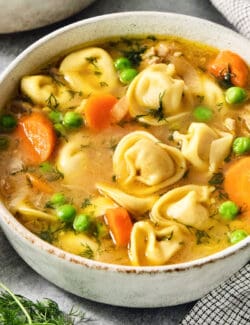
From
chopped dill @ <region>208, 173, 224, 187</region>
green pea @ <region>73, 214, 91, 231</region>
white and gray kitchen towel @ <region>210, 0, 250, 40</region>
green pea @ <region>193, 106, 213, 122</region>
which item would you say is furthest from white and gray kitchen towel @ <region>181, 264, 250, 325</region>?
white and gray kitchen towel @ <region>210, 0, 250, 40</region>

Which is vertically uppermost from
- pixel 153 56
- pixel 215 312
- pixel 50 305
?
pixel 153 56

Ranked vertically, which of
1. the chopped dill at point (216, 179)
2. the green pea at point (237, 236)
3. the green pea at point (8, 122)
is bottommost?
the green pea at point (237, 236)

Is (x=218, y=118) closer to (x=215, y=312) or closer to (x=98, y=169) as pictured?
(x=98, y=169)

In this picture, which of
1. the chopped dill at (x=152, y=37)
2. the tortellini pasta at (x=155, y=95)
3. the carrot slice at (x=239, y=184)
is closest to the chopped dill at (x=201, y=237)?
the carrot slice at (x=239, y=184)

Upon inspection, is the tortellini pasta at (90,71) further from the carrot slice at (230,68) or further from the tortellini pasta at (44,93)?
the carrot slice at (230,68)

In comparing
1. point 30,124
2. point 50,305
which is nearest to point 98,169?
point 30,124

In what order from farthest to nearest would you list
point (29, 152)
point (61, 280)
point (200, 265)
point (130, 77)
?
point (130, 77) < point (29, 152) < point (61, 280) < point (200, 265)

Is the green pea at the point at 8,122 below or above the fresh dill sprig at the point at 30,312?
above
